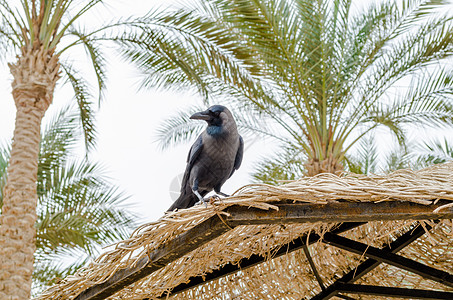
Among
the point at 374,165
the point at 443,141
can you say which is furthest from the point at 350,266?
the point at 374,165

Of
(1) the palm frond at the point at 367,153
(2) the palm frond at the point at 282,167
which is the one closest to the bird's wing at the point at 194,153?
(2) the palm frond at the point at 282,167

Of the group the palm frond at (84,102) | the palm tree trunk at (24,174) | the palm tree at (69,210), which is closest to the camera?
the palm tree trunk at (24,174)

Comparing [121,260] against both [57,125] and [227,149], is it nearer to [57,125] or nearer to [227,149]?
[227,149]

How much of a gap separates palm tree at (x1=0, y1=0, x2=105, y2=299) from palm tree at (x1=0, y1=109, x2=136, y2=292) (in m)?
2.19

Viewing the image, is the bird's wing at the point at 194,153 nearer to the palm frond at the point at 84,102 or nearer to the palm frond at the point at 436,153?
the palm frond at the point at 84,102

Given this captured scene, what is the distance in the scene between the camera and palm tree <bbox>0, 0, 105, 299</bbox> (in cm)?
561

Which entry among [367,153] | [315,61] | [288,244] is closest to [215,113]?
[288,244]

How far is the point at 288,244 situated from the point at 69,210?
20.3 feet

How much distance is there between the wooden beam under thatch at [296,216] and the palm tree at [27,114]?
3.68m

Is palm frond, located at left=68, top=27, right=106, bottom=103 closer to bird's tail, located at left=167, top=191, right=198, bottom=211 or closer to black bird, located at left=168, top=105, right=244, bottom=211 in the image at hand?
bird's tail, located at left=167, top=191, right=198, bottom=211

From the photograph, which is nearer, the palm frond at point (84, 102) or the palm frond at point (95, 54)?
the palm frond at point (95, 54)

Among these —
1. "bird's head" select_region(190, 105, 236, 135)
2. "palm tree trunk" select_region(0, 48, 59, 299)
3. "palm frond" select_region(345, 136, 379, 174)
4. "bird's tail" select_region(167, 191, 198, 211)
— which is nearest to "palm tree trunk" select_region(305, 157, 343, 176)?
"palm tree trunk" select_region(0, 48, 59, 299)

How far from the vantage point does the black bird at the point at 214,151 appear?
3127 mm

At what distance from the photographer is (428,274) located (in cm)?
289
